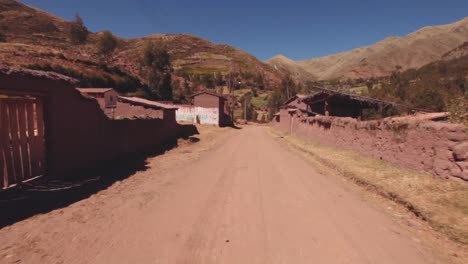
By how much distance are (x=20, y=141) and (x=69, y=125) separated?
1.69 m

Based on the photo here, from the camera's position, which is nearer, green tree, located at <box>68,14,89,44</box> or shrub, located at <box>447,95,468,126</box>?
shrub, located at <box>447,95,468,126</box>

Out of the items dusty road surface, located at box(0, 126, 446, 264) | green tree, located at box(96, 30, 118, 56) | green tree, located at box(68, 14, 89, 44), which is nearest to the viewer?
dusty road surface, located at box(0, 126, 446, 264)

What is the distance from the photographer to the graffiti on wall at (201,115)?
152ft

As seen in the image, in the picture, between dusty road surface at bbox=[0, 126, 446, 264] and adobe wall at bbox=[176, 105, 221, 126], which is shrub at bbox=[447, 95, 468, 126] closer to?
dusty road surface at bbox=[0, 126, 446, 264]

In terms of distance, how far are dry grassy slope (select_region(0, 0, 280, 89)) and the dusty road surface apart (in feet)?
141

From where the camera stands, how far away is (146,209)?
21.1ft

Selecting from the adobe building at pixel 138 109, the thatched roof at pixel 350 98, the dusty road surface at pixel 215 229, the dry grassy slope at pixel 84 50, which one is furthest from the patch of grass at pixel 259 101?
the dusty road surface at pixel 215 229

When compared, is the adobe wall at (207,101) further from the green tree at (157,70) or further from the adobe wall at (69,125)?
the adobe wall at (69,125)

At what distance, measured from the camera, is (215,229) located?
17.3 feet

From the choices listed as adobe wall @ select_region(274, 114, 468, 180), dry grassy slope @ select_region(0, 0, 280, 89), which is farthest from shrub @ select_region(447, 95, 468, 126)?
dry grassy slope @ select_region(0, 0, 280, 89)

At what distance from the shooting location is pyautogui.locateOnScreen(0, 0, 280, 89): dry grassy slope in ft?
158

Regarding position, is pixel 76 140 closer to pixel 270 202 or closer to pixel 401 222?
pixel 270 202

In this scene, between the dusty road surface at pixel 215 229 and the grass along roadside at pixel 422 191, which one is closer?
the dusty road surface at pixel 215 229

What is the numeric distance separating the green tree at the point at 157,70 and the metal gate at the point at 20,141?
198 feet
